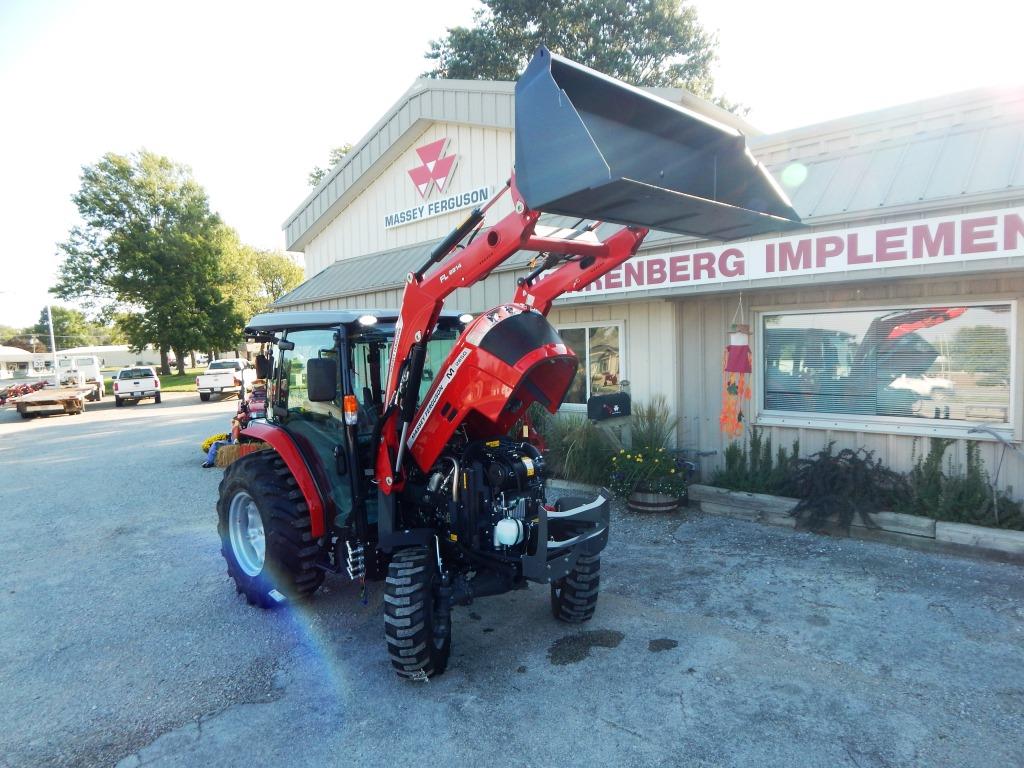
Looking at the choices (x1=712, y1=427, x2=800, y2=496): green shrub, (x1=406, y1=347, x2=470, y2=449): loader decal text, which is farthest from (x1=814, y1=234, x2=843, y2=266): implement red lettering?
(x1=406, y1=347, x2=470, y2=449): loader decal text

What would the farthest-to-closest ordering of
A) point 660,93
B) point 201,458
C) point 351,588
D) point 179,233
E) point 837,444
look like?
point 179,233, point 201,458, point 660,93, point 837,444, point 351,588

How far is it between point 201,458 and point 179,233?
28385 millimetres

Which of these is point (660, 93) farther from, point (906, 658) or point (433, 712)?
point (433, 712)

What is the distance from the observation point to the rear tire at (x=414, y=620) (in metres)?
3.38

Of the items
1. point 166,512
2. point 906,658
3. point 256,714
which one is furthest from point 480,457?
point 166,512

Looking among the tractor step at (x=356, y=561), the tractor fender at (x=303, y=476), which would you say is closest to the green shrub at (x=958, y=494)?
the tractor step at (x=356, y=561)

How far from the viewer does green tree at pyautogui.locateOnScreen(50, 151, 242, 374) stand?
33500 millimetres

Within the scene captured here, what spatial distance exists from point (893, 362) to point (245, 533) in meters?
6.39

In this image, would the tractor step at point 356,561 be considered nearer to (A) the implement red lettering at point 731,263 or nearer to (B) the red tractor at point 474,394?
(B) the red tractor at point 474,394

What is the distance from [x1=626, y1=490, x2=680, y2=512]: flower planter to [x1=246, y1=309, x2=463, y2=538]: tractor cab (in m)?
3.15

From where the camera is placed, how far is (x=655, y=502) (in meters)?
6.57

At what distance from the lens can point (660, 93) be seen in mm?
8016

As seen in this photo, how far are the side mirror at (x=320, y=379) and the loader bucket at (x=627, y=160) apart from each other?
1.76 m

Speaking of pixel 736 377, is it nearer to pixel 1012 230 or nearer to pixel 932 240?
pixel 932 240
